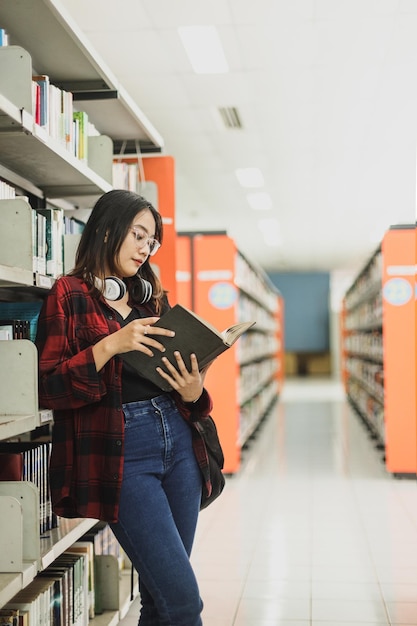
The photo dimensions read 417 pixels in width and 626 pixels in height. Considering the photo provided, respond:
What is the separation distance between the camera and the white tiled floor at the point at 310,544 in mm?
3303

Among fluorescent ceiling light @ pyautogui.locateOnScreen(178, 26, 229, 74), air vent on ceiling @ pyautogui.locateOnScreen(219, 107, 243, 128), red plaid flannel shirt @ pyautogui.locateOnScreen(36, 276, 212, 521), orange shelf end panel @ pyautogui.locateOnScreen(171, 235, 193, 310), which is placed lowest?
red plaid flannel shirt @ pyautogui.locateOnScreen(36, 276, 212, 521)

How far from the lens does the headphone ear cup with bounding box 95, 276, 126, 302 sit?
1.94 m

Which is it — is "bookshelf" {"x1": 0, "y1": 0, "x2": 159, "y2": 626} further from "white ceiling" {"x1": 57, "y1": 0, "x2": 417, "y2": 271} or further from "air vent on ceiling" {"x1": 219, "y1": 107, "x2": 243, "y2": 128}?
"air vent on ceiling" {"x1": 219, "y1": 107, "x2": 243, "y2": 128}

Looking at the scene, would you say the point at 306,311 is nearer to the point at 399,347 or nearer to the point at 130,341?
the point at 399,347

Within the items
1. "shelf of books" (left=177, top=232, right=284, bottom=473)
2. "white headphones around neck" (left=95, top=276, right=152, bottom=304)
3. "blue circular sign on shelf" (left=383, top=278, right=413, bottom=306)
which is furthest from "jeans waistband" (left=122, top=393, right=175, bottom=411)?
"blue circular sign on shelf" (left=383, top=278, right=413, bottom=306)

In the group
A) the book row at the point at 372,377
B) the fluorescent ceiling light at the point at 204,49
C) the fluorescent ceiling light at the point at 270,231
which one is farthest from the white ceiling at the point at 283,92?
the book row at the point at 372,377

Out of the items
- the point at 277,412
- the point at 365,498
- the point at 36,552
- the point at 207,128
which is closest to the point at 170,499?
the point at 36,552

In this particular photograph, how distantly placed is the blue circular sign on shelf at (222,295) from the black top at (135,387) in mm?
4724

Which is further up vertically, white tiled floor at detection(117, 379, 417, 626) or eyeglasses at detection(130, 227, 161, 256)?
eyeglasses at detection(130, 227, 161, 256)

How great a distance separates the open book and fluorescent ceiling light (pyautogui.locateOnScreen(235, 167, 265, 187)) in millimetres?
7763

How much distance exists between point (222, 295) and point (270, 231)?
8.30m

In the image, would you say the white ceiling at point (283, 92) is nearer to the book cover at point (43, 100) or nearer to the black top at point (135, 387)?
the book cover at point (43, 100)

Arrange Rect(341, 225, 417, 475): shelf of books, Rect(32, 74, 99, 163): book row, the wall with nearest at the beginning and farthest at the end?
1. Rect(32, 74, 99, 163): book row
2. Rect(341, 225, 417, 475): shelf of books
3. the wall

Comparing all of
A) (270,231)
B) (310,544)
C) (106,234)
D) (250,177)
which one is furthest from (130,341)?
(270,231)
